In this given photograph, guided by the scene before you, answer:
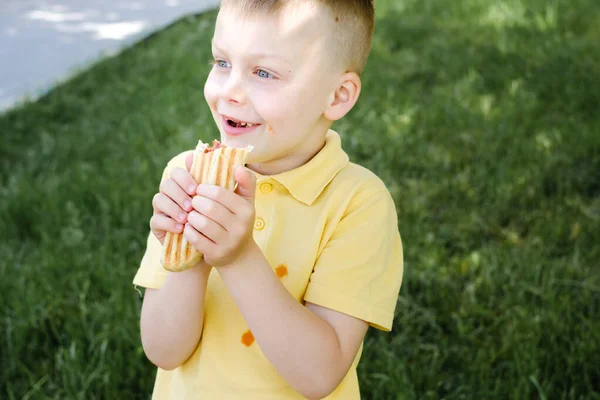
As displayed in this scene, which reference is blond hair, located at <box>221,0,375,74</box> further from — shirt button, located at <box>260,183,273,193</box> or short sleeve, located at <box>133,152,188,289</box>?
short sleeve, located at <box>133,152,188,289</box>

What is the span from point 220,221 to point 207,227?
23 mm

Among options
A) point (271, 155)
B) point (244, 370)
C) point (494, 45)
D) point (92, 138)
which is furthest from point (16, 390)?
point (494, 45)

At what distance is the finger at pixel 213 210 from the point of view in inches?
51.8

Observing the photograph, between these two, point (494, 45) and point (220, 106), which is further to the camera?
point (494, 45)

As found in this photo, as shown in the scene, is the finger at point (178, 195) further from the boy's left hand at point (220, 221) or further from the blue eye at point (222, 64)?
the blue eye at point (222, 64)

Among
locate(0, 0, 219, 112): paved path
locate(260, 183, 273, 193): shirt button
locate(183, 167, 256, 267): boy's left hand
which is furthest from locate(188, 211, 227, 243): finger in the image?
locate(0, 0, 219, 112): paved path

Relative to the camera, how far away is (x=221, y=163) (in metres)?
1.35

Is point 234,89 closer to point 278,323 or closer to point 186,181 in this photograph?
point 186,181

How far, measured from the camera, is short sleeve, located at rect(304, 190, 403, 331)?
1.49 metres

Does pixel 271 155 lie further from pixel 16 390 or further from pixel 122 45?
pixel 122 45

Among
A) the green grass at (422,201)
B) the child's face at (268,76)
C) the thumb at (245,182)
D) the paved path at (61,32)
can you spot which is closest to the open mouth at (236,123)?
the child's face at (268,76)

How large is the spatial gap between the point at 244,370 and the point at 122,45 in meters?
5.08

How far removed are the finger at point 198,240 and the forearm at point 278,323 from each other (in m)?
0.07

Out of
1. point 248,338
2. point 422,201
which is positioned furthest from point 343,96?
point 422,201
